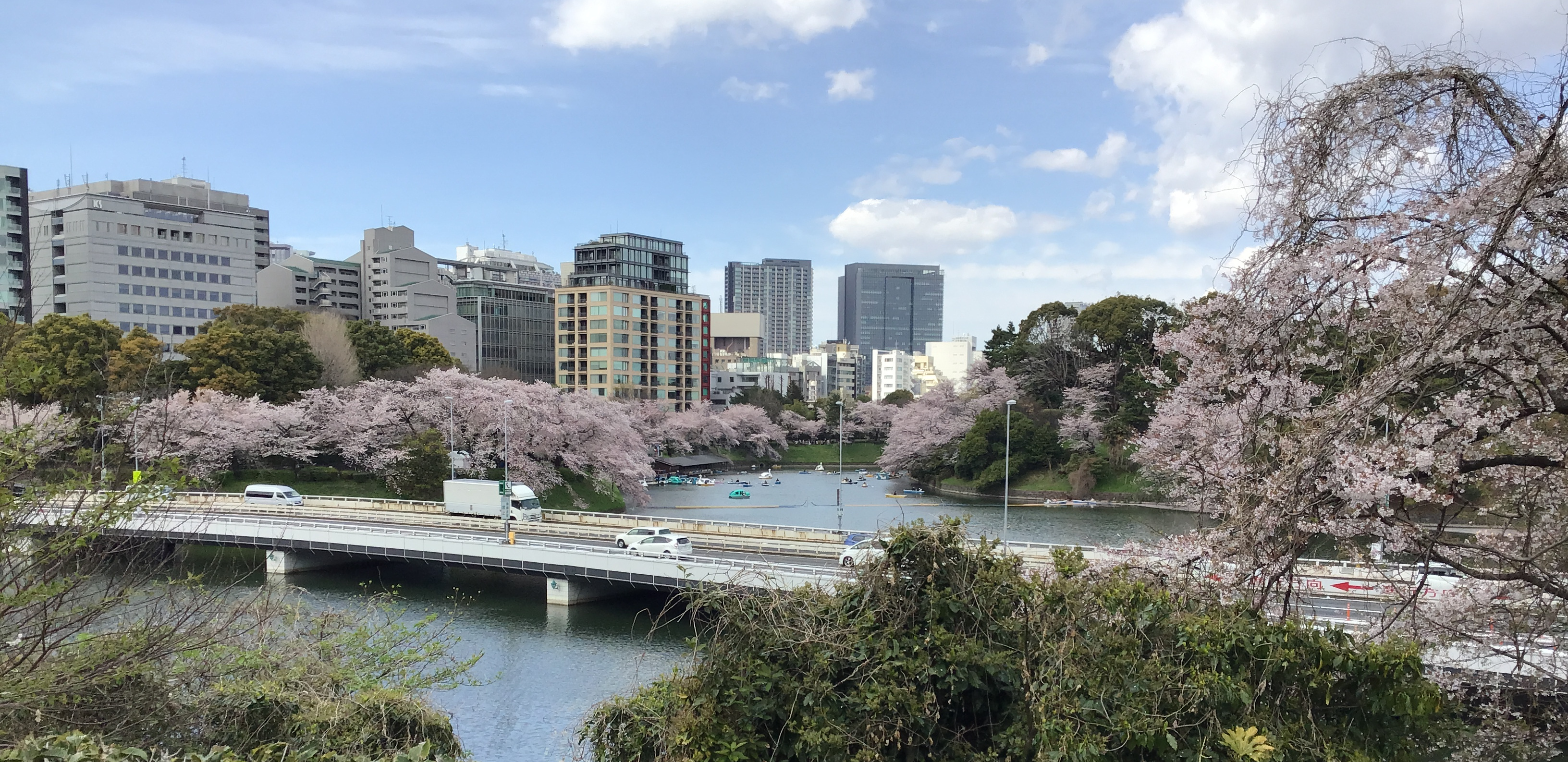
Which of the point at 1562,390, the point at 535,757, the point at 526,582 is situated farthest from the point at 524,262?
A: the point at 1562,390

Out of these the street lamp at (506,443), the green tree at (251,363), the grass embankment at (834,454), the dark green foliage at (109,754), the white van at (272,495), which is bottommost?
the grass embankment at (834,454)

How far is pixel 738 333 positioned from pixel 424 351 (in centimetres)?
8487

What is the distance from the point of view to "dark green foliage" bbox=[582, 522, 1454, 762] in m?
4.40

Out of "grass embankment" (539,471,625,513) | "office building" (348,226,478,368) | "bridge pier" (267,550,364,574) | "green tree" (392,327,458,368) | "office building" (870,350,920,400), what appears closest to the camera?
"bridge pier" (267,550,364,574)

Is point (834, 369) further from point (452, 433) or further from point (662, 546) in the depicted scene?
point (662, 546)

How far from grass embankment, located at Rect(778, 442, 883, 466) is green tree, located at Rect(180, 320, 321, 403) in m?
34.3

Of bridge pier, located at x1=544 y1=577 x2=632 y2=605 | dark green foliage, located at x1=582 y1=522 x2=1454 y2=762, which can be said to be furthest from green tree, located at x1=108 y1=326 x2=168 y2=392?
dark green foliage, located at x1=582 y1=522 x2=1454 y2=762

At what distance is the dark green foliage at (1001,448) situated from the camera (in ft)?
148

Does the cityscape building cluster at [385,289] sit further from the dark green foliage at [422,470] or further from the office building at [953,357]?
the office building at [953,357]

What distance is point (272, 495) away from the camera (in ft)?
101

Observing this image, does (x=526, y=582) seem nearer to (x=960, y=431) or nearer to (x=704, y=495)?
(x=704, y=495)

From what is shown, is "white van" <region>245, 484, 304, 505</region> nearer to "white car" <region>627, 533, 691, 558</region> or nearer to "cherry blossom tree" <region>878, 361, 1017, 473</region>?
"white car" <region>627, 533, 691, 558</region>

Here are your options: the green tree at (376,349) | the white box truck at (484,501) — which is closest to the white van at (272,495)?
the white box truck at (484,501)

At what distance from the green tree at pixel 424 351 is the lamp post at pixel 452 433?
11381mm
